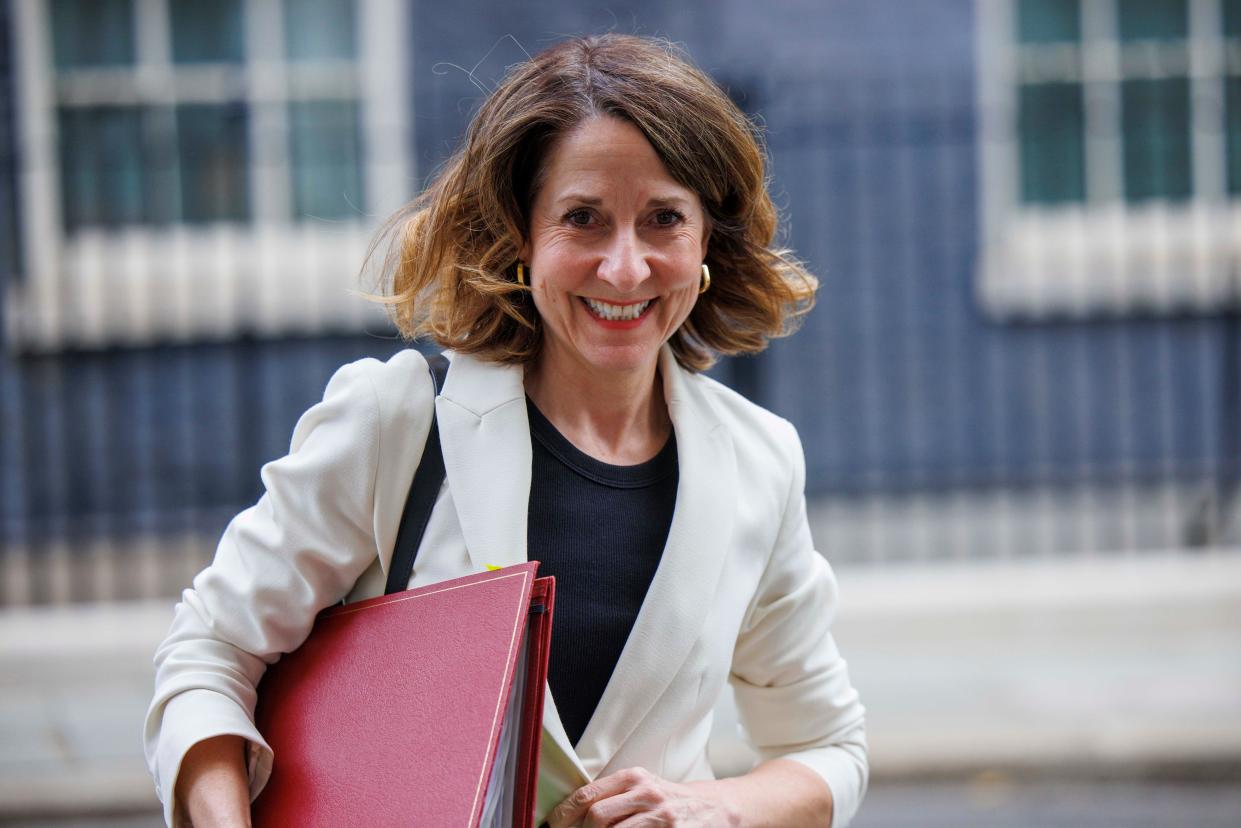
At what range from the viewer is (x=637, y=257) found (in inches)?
76.2

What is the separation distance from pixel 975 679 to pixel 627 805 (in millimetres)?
5148

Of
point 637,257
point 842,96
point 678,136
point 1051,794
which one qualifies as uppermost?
point 842,96

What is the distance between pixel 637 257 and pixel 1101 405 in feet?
21.6

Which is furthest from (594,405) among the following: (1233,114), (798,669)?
(1233,114)

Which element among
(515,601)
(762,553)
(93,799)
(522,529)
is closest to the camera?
(515,601)

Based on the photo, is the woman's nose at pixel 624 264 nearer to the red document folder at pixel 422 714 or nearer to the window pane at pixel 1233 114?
the red document folder at pixel 422 714

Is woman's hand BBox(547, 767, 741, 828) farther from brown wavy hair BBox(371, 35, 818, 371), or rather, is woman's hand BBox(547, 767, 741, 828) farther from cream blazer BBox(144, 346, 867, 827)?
brown wavy hair BBox(371, 35, 818, 371)

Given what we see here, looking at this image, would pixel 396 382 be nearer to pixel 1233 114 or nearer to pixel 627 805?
pixel 627 805

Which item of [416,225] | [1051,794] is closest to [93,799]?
[1051,794]

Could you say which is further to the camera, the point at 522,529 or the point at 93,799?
the point at 93,799

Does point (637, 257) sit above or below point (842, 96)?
below

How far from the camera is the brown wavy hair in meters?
1.94

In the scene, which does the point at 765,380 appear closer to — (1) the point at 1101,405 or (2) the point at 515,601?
(1) the point at 1101,405

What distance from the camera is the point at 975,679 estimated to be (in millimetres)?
6754
